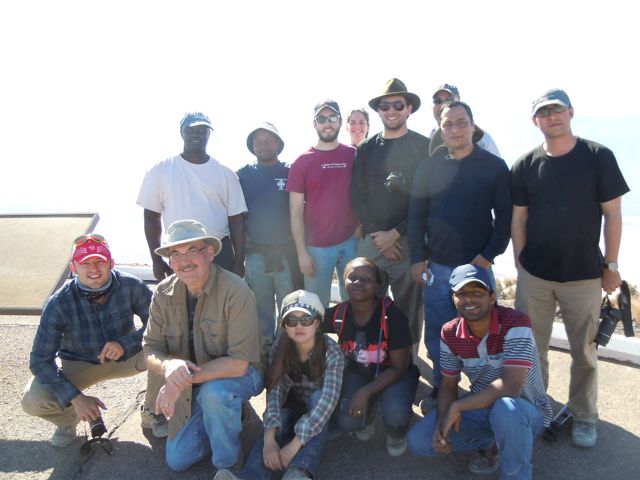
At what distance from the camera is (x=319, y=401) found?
2.92 metres

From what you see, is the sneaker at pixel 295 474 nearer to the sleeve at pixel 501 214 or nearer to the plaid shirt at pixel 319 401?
the plaid shirt at pixel 319 401

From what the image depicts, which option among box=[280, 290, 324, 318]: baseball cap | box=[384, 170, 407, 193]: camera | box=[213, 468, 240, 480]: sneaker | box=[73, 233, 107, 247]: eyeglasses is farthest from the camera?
box=[384, 170, 407, 193]: camera

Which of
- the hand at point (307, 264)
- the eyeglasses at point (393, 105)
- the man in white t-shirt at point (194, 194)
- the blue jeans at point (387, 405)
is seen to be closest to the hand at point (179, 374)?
the blue jeans at point (387, 405)

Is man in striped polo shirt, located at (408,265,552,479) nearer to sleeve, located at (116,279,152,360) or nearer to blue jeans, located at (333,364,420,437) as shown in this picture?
blue jeans, located at (333,364,420,437)

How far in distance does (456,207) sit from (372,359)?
1185 millimetres

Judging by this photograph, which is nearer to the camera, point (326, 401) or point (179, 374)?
point (179, 374)

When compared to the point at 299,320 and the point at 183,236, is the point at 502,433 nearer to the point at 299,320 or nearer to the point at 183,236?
the point at 299,320

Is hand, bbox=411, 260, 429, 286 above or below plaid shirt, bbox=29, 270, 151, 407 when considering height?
above

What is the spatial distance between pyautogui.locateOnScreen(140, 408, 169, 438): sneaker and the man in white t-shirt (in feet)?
3.55

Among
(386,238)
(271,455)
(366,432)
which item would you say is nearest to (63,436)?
(271,455)

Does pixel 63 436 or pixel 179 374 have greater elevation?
pixel 179 374

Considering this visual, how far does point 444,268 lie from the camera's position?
341 centimetres

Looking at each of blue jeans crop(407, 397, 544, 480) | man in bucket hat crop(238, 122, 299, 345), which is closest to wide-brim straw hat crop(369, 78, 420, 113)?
man in bucket hat crop(238, 122, 299, 345)

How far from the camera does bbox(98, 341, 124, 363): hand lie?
3383 millimetres
